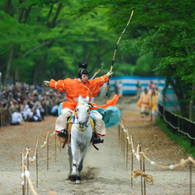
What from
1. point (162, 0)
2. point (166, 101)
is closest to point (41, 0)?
point (162, 0)

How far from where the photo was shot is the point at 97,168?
38.2ft

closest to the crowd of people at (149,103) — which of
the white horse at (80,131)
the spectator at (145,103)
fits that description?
the spectator at (145,103)

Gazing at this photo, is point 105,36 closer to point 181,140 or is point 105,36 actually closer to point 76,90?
point 181,140

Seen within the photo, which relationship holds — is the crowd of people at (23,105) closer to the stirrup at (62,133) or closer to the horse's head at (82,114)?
the stirrup at (62,133)

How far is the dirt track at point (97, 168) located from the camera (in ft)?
28.8

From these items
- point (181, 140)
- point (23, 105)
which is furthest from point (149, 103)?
point (181, 140)

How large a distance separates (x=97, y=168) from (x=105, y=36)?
29.2 m

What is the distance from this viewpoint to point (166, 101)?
24188 millimetres

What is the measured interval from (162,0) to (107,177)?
6538 mm

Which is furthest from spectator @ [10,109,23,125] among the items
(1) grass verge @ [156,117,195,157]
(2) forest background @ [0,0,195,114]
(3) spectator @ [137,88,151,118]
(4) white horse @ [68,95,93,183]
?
(4) white horse @ [68,95,93,183]

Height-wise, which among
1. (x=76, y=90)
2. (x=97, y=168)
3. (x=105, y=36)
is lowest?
Result: (x=97, y=168)

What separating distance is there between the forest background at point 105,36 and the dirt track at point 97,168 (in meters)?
2.38

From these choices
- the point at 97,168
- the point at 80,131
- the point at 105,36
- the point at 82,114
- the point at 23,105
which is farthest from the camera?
the point at 105,36

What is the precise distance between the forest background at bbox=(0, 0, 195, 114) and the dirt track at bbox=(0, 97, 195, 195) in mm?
2384
